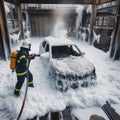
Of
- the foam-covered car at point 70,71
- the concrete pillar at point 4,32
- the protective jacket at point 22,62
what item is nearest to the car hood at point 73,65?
the foam-covered car at point 70,71

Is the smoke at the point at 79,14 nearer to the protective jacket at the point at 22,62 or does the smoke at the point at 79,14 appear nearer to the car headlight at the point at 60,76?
the car headlight at the point at 60,76

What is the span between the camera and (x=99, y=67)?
6.39 metres

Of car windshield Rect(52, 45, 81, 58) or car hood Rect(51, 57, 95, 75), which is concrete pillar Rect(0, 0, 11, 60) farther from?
car hood Rect(51, 57, 95, 75)

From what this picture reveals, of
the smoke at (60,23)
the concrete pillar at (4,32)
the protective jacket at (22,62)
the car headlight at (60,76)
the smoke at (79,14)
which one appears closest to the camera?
the protective jacket at (22,62)

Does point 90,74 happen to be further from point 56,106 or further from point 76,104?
point 56,106

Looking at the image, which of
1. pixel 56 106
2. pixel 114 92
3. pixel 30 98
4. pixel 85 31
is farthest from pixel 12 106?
pixel 85 31

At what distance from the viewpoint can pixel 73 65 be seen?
4527 mm

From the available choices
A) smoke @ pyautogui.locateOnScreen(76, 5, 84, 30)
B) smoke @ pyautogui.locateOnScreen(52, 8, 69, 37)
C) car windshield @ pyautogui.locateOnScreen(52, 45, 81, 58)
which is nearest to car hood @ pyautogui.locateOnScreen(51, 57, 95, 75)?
car windshield @ pyautogui.locateOnScreen(52, 45, 81, 58)

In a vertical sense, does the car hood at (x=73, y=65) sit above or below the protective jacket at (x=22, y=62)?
below

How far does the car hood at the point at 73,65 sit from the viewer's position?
164 inches

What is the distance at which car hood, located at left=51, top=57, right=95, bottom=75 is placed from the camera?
13.7 feet

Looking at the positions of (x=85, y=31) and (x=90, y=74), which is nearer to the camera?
(x=90, y=74)

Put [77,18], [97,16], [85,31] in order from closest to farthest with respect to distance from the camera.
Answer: [97,16], [85,31], [77,18]

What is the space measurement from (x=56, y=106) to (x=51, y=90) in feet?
2.64
